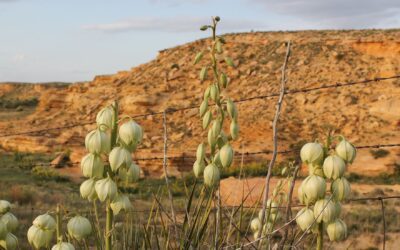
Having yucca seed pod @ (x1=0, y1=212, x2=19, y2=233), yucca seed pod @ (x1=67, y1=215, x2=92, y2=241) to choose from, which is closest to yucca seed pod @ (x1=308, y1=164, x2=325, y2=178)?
yucca seed pod @ (x1=67, y1=215, x2=92, y2=241)

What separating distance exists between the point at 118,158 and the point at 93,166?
94mm

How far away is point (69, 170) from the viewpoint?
18.3 meters

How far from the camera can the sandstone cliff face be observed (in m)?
20.1

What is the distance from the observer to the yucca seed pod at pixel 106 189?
63.6 inches

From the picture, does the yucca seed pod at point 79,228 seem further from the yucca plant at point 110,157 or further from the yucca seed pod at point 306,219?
the yucca seed pod at point 306,219

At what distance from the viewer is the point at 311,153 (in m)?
1.71

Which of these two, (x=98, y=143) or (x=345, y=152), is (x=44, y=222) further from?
(x=345, y=152)

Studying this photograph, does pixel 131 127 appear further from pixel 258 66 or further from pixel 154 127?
pixel 258 66

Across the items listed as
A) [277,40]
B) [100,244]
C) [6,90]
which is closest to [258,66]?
[277,40]

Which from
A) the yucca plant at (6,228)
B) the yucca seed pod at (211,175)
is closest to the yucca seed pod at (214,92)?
the yucca seed pod at (211,175)

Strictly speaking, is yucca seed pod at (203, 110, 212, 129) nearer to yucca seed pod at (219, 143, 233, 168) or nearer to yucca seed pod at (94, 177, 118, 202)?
yucca seed pod at (219, 143, 233, 168)

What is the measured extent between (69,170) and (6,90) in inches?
1882

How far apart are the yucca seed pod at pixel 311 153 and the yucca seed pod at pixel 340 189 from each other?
84 mm

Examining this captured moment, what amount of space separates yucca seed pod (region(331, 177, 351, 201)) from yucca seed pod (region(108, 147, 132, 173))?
0.57 m
